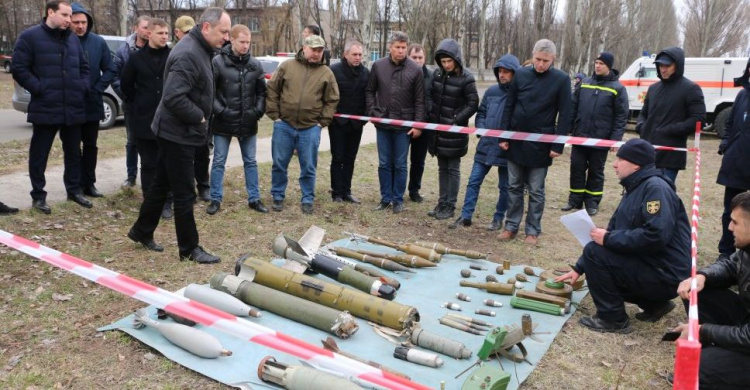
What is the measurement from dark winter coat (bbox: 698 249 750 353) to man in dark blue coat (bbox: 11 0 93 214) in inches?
249

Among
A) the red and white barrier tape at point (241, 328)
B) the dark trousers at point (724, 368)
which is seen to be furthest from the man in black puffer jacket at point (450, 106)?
the red and white barrier tape at point (241, 328)

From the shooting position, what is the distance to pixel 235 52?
6.68 metres

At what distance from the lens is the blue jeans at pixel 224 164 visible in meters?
6.90

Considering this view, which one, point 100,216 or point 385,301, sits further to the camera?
point 100,216

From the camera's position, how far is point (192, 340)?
3.70 m

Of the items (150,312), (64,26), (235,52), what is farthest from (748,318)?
(64,26)

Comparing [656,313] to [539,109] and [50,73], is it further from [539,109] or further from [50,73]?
[50,73]

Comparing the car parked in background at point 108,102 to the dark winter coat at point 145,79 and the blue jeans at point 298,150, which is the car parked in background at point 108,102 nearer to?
the dark winter coat at point 145,79

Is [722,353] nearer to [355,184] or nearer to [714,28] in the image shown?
[355,184]

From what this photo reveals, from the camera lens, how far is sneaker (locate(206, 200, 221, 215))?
274 inches

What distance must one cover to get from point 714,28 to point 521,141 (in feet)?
148

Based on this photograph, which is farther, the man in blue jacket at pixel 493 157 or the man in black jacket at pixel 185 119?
the man in blue jacket at pixel 493 157

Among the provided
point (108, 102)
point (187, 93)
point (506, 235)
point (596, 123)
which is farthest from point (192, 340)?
point (108, 102)

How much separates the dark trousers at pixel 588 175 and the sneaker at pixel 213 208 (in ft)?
16.2
